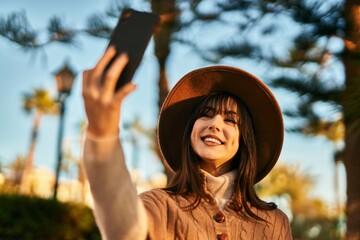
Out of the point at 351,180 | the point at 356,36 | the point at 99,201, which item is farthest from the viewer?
the point at 351,180

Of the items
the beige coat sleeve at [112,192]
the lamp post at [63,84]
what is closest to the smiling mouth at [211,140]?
the beige coat sleeve at [112,192]

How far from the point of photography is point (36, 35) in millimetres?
7062

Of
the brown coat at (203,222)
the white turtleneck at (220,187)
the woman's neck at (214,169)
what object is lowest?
the brown coat at (203,222)

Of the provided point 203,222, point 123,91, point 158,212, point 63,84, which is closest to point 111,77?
point 123,91

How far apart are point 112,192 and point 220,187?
2.40 ft

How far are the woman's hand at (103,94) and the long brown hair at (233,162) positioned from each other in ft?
2.47

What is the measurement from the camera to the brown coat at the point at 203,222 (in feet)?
5.86

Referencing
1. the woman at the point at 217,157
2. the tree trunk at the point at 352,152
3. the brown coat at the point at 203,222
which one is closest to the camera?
the brown coat at the point at 203,222

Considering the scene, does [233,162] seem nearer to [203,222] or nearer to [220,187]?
[220,187]

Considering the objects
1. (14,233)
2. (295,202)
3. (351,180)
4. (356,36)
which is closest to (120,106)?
(356,36)

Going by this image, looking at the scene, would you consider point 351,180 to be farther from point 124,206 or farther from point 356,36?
point 124,206

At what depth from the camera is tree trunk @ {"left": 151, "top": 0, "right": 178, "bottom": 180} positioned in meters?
6.63

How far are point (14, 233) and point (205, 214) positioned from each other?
7710 millimetres

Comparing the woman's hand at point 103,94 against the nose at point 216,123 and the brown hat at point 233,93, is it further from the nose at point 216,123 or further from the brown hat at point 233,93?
the brown hat at point 233,93
